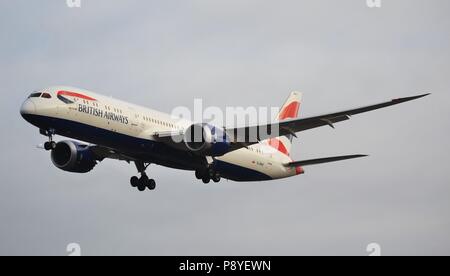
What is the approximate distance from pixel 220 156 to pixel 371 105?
11.9m

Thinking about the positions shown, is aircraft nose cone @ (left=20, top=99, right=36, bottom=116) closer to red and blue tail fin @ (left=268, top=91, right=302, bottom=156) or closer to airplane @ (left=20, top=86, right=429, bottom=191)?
airplane @ (left=20, top=86, right=429, bottom=191)

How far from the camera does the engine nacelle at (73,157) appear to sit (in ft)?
217

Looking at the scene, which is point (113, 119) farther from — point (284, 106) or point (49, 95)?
point (284, 106)

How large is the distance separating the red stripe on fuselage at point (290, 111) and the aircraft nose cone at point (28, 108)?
23.8 metres

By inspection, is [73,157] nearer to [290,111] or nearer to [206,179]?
[206,179]

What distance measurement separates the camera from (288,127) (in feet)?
199

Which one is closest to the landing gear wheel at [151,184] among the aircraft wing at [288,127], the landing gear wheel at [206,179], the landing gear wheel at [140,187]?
the landing gear wheel at [140,187]

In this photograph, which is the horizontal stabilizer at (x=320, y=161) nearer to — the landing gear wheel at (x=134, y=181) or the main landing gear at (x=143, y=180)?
the main landing gear at (x=143, y=180)

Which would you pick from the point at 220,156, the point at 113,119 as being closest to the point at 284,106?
the point at 220,156

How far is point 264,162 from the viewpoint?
67.2m

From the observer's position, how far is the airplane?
57.2m

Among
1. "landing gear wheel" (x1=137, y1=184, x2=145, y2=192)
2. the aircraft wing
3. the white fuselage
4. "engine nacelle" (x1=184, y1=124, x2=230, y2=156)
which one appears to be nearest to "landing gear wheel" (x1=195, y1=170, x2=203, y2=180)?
the white fuselage
